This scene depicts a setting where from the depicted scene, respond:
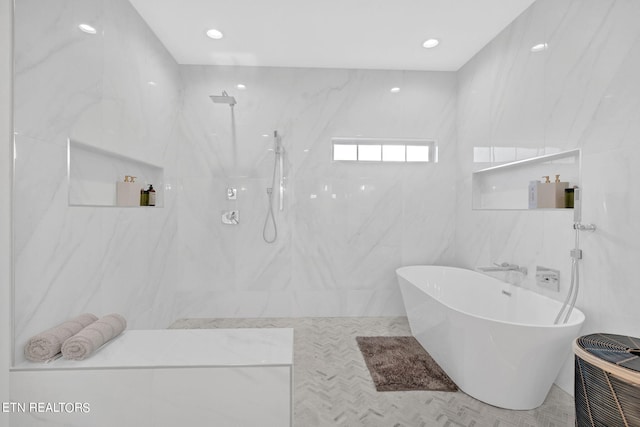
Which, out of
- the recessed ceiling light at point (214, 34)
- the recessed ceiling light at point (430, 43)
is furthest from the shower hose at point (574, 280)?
the recessed ceiling light at point (214, 34)

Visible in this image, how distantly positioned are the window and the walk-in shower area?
0.03 m

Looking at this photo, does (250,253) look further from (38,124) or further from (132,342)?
(38,124)

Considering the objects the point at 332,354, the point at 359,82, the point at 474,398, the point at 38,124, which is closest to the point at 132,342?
the point at 38,124

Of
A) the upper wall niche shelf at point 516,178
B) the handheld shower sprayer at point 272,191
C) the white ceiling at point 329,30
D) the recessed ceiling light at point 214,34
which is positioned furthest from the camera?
the handheld shower sprayer at point 272,191

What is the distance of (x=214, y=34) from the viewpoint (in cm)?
271

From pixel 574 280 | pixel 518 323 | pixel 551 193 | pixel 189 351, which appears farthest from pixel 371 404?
pixel 551 193

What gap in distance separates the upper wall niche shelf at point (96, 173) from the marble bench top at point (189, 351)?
2.98ft

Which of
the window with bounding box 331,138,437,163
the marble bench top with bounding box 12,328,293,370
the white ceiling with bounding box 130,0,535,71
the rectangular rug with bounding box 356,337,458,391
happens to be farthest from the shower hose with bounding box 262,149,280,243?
the marble bench top with bounding box 12,328,293,370

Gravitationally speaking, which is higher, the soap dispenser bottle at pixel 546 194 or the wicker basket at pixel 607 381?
the soap dispenser bottle at pixel 546 194

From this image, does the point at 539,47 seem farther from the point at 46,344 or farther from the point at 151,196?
the point at 46,344

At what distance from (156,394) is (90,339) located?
41 cm

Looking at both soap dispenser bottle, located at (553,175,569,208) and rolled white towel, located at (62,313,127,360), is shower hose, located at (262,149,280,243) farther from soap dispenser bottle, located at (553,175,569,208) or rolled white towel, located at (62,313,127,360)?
soap dispenser bottle, located at (553,175,569,208)

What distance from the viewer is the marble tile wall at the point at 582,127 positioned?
1.61 meters

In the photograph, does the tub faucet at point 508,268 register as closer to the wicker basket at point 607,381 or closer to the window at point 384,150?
the wicker basket at point 607,381
